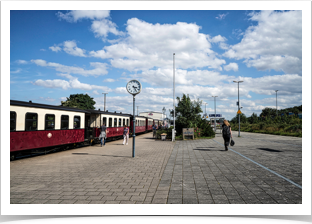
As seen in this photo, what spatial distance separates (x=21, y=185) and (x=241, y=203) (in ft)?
17.5

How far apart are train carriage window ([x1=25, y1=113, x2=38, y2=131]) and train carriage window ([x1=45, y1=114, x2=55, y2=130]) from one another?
0.83m

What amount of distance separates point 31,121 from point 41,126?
73 centimetres

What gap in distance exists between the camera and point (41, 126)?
37.3ft

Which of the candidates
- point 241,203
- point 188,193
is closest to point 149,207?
point 188,193

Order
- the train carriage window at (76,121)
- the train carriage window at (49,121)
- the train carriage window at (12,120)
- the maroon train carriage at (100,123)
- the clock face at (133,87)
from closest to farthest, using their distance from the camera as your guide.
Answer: the train carriage window at (12,120)
the clock face at (133,87)
the train carriage window at (49,121)
the train carriage window at (76,121)
the maroon train carriage at (100,123)

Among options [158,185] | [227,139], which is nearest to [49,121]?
[158,185]

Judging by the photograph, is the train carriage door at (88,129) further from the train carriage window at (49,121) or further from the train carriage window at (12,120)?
the train carriage window at (12,120)

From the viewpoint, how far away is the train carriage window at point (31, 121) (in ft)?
34.2

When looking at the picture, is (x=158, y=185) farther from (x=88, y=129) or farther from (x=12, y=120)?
(x=88, y=129)

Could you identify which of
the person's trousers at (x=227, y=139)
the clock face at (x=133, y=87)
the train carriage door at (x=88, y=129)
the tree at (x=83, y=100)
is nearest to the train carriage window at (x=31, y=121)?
the clock face at (x=133, y=87)

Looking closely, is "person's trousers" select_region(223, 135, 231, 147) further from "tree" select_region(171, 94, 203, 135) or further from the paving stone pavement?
"tree" select_region(171, 94, 203, 135)

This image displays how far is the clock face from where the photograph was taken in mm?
10367
